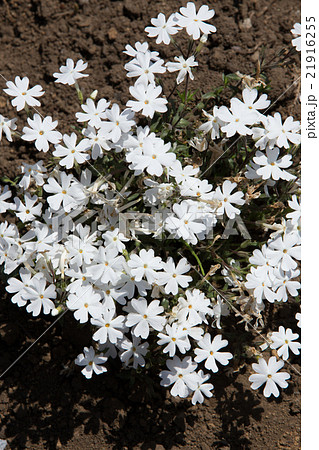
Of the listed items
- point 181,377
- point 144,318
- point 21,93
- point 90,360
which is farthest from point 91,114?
point 181,377

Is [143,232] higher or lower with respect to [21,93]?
lower

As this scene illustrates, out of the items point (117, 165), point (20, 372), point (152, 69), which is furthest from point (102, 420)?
point (152, 69)

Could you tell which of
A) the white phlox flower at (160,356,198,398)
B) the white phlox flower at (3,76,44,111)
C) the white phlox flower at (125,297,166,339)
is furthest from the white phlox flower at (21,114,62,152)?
the white phlox flower at (160,356,198,398)

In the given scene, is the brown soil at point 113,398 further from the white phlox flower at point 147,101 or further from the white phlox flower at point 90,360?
the white phlox flower at point 147,101

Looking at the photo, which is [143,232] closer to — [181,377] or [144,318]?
[144,318]

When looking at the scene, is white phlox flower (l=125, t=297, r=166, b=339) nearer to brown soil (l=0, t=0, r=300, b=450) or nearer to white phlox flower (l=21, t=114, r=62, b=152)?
brown soil (l=0, t=0, r=300, b=450)

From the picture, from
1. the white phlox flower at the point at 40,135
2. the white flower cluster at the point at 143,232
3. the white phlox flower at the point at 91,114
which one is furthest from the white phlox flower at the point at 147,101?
the white phlox flower at the point at 40,135

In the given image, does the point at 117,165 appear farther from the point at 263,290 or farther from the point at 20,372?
the point at 20,372

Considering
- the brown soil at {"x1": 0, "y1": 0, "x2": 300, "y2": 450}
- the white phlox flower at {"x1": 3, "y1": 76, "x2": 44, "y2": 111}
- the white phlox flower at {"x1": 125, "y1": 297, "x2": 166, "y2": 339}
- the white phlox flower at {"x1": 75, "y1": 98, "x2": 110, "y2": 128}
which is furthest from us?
the brown soil at {"x1": 0, "y1": 0, "x2": 300, "y2": 450}
